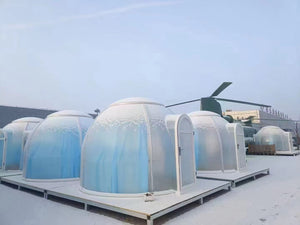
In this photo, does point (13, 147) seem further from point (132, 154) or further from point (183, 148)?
point (183, 148)

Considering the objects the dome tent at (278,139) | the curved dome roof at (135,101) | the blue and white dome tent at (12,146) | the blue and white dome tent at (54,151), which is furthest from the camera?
the dome tent at (278,139)

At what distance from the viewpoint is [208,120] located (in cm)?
1054

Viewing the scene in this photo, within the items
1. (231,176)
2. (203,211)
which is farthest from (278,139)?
(203,211)

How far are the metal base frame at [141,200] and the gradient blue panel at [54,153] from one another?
673mm

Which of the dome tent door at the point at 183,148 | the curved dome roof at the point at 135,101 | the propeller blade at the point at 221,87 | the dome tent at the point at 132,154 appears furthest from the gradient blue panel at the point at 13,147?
A: the propeller blade at the point at 221,87

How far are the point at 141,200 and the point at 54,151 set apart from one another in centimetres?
486

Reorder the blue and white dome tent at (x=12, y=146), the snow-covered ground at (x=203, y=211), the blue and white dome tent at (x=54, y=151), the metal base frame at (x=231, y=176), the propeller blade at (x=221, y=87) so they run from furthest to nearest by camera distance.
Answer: the propeller blade at (x=221, y=87)
the blue and white dome tent at (x=12, y=146)
the blue and white dome tent at (x=54, y=151)
the metal base frame at (x=231, y=176)
the snow-covered ground at (x=203, y=211)

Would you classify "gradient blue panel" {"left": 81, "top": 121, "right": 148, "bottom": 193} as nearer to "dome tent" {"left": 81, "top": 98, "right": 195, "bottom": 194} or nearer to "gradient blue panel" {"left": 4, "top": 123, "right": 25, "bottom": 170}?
"dome tent" {"left": 81, "top": 98, "right": 195, "bottom": 194}

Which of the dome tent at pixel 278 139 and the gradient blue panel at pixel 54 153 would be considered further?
the dome tent at pixel 278 139

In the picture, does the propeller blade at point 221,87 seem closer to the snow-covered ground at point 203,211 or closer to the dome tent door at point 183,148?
the snow-covered ground at point 203,211

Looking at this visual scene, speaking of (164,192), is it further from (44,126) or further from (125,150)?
(44,126)

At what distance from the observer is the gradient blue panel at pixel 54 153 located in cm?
861

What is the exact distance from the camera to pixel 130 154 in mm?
6121

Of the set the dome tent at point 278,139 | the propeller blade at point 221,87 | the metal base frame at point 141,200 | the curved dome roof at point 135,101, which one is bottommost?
the metal base frame at point 141,200
